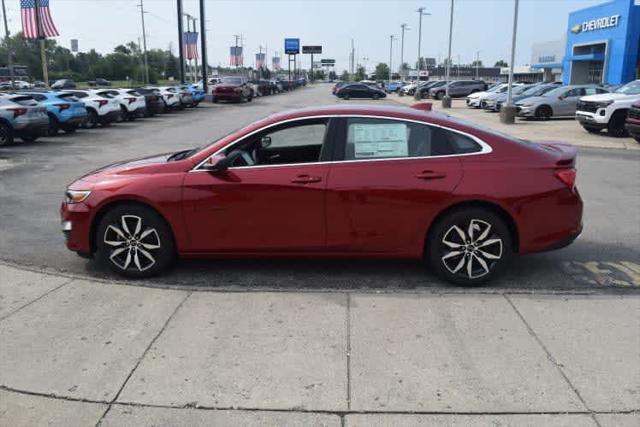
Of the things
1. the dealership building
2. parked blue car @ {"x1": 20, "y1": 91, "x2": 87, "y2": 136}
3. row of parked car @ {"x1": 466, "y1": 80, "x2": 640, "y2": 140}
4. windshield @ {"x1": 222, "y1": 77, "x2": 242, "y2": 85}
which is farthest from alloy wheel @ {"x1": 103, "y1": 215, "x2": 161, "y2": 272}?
the dealership building

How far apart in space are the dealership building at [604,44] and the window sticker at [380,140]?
143ft

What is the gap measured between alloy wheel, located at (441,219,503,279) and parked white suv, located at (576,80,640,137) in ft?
52.4

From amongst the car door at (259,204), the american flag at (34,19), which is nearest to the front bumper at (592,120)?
the car door at (259,204)

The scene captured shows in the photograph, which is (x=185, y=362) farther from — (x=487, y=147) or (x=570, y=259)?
(x=570, y=259)

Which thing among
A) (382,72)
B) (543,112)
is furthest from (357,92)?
(382,72)

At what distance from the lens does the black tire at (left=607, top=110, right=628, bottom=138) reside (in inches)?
747

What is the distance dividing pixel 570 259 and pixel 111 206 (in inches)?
180

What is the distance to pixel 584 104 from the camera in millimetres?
20078

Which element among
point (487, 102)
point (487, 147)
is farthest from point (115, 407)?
point (487, 102)

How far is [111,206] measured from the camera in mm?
5281

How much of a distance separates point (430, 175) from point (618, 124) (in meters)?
16.8

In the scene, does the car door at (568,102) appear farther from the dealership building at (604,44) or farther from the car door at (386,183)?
the car door at (386,183)

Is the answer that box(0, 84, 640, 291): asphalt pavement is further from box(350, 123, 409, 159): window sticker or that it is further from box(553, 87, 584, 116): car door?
box(553, 87, 584, 116): car door

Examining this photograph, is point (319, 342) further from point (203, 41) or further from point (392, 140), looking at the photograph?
point (203, 41)
